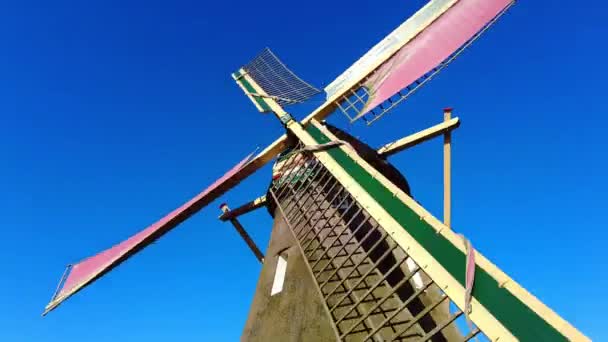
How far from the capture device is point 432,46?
8617mm

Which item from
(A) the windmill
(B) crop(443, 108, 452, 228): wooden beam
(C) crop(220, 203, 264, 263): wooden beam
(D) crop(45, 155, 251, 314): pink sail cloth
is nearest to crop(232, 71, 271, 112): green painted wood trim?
(A) the windmill

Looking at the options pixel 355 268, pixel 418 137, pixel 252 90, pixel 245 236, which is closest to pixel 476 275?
pixel 355 268

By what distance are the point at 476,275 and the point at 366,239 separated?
2520 millimetres

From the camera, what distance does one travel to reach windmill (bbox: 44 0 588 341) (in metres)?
4.04

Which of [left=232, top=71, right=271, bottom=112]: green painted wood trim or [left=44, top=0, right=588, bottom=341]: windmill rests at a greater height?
[left=232, top=71, right=271, bottom=112]: green painted wood trim

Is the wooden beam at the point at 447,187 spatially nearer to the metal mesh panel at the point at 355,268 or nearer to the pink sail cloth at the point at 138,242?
the metal mesh panel at the point at 355,268

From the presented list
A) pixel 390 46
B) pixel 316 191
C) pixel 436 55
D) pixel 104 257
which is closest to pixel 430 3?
pixel 390 46

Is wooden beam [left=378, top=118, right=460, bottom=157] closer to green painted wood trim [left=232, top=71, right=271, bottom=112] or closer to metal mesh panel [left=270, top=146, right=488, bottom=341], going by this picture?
metal mesh panel [left=270, top=146, right=488, bottom=341]

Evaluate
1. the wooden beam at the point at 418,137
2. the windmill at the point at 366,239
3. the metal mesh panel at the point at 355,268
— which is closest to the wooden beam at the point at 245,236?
the windmill at the point at 366,239

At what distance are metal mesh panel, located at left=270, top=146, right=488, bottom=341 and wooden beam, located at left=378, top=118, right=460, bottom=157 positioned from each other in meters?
1.85

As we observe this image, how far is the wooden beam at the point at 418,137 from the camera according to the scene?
7.82m

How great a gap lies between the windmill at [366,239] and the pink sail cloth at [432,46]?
0.03 meters

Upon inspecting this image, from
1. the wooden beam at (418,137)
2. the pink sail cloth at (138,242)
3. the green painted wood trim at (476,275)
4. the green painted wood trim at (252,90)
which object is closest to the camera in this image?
the green painted wood trim at (476,275)

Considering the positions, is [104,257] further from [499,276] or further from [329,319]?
[499,276]
